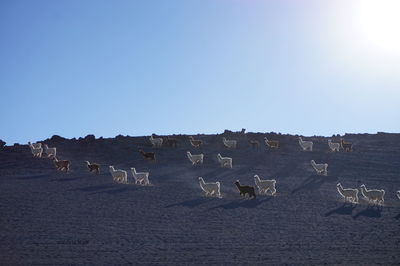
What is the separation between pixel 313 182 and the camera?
107 feet

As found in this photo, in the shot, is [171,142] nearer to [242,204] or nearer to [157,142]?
[157,142]

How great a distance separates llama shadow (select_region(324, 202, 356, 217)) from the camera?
25.9 m

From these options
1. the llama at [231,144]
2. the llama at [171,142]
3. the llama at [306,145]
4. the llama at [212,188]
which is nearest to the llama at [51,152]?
the llama at [171,142]

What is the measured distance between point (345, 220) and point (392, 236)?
240cm

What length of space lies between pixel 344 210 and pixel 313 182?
6.13 meters

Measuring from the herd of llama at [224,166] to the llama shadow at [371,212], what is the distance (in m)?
1.04

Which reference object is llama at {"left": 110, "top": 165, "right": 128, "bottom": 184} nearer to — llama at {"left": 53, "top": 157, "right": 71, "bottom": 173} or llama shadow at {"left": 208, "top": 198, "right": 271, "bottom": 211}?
llama at {"left": 53, "top": 157, "right": 71, "bottom": 173}

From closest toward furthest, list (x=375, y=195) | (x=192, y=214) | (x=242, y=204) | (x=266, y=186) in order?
(x=192, y=214) → (x=242, y=204) → (x=375, y=195) → (x=266, y=186)

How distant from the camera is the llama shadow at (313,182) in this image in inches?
1214

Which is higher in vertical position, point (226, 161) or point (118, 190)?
point (226, 161)

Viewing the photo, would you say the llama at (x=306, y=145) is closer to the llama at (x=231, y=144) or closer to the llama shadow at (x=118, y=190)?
the llama at (x=231, y=144)

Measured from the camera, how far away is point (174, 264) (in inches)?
757

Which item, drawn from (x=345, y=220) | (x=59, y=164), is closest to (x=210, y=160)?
(x=59, y=164)

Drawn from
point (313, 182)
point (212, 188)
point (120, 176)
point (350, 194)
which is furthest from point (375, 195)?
point (120, 176)
